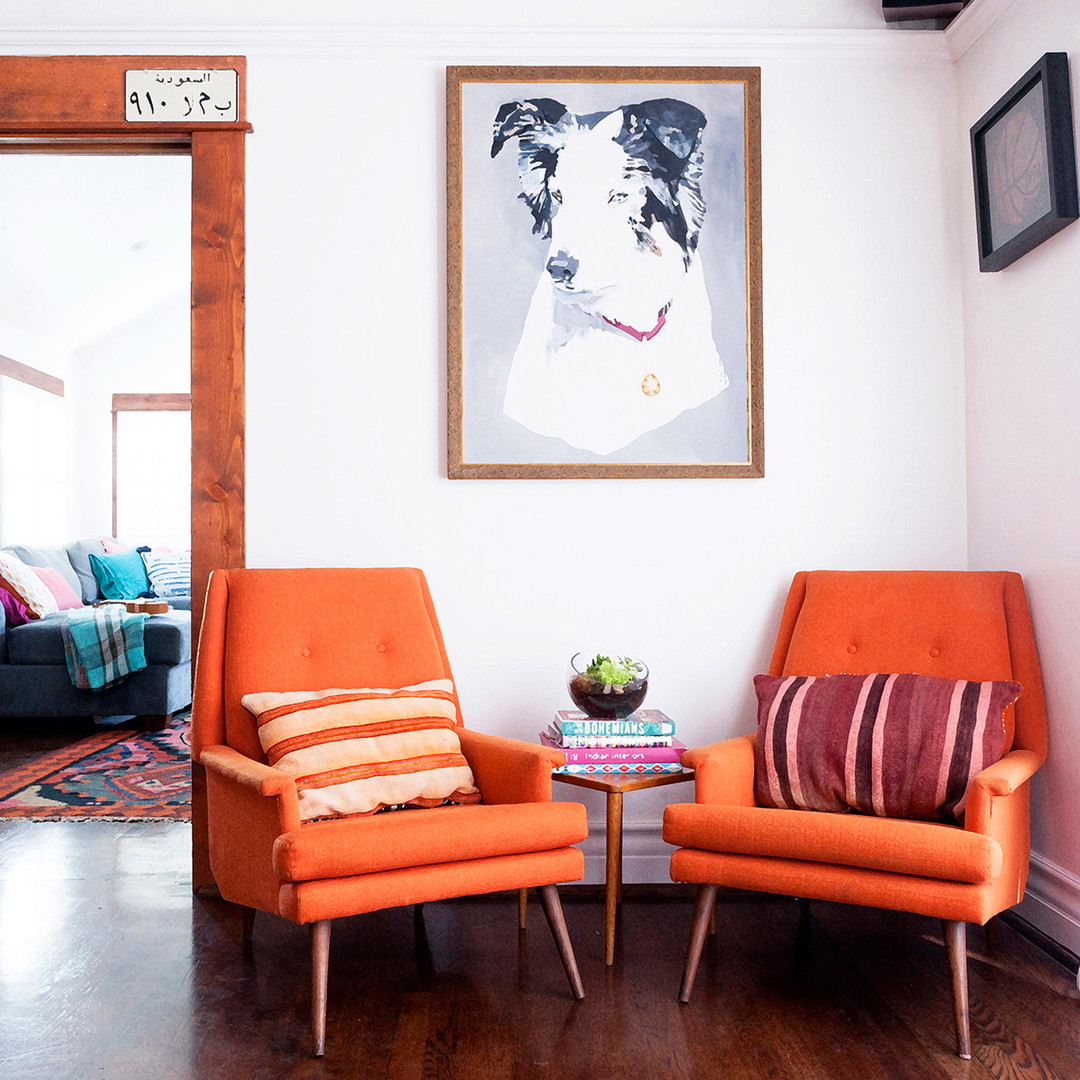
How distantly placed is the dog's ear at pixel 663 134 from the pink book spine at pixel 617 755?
62.5 inches

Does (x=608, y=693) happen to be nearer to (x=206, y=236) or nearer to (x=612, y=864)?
(x=612, y=864)

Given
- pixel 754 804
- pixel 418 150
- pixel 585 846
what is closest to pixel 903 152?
pixel 418 150

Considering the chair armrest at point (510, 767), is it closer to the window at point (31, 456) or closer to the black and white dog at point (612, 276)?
the black and white dog at point (612, 276)

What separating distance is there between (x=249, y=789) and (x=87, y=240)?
556 cm

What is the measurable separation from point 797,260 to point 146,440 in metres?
7.11

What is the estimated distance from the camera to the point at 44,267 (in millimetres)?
6562

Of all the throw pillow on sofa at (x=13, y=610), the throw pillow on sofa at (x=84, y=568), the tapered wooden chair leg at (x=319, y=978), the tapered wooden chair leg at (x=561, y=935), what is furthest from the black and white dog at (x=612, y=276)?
the throw pillow on sofa at (x=84, y=568)

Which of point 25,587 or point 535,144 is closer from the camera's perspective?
point 535,144

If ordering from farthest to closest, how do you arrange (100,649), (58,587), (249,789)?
1. (58,587)
2. (100,649)
3. (249,789)

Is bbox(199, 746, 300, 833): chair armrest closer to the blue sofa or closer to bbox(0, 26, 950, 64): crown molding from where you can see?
bbox(0, 26, 950, 64): crown molding

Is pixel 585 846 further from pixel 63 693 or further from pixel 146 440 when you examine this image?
pixel 146 440

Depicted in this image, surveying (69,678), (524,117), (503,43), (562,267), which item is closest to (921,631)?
(562,267)

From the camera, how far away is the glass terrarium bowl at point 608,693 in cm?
243

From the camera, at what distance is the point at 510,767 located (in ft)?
7.14
